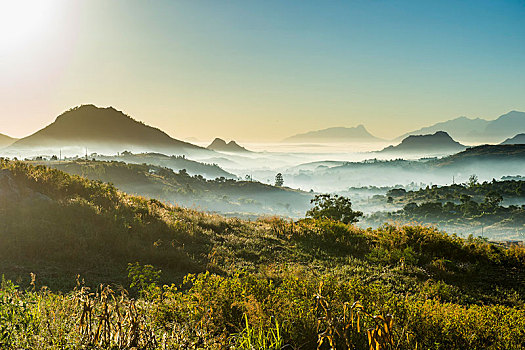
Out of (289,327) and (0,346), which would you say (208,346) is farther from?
(0,346)

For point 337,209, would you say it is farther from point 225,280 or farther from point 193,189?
point 193,189

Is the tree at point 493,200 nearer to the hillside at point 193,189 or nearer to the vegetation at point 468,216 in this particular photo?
the vegetation at point 468,216

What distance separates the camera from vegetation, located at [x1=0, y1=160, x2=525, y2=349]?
3.91 metres

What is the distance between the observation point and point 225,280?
5539 mm

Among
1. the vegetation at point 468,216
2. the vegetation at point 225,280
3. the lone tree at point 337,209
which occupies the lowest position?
the vegetation at point 468,216

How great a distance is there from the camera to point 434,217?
13412 cm

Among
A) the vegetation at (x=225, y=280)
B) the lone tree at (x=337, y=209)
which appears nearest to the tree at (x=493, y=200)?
the lone tree at (x=337, y=209)

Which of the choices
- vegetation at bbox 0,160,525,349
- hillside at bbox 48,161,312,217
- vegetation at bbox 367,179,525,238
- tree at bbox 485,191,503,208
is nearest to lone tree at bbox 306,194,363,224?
vegetation at bbox 0,160,525,349

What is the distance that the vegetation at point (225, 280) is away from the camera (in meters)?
3.91

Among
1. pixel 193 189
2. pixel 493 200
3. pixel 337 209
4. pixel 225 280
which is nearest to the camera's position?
pixel 225 280

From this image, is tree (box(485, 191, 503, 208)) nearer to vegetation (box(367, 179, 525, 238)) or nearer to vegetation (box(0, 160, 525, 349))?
vegetation (box(367, 179, 525, 238))

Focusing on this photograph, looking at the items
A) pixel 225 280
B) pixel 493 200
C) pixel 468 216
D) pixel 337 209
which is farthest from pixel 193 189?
pixel 493 200

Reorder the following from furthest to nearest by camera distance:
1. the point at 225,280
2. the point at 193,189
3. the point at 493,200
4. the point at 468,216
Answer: the point at 493,200 < the point at 468,216 < the point at 193,189 < the point at 225,280

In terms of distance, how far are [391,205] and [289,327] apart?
199 m
